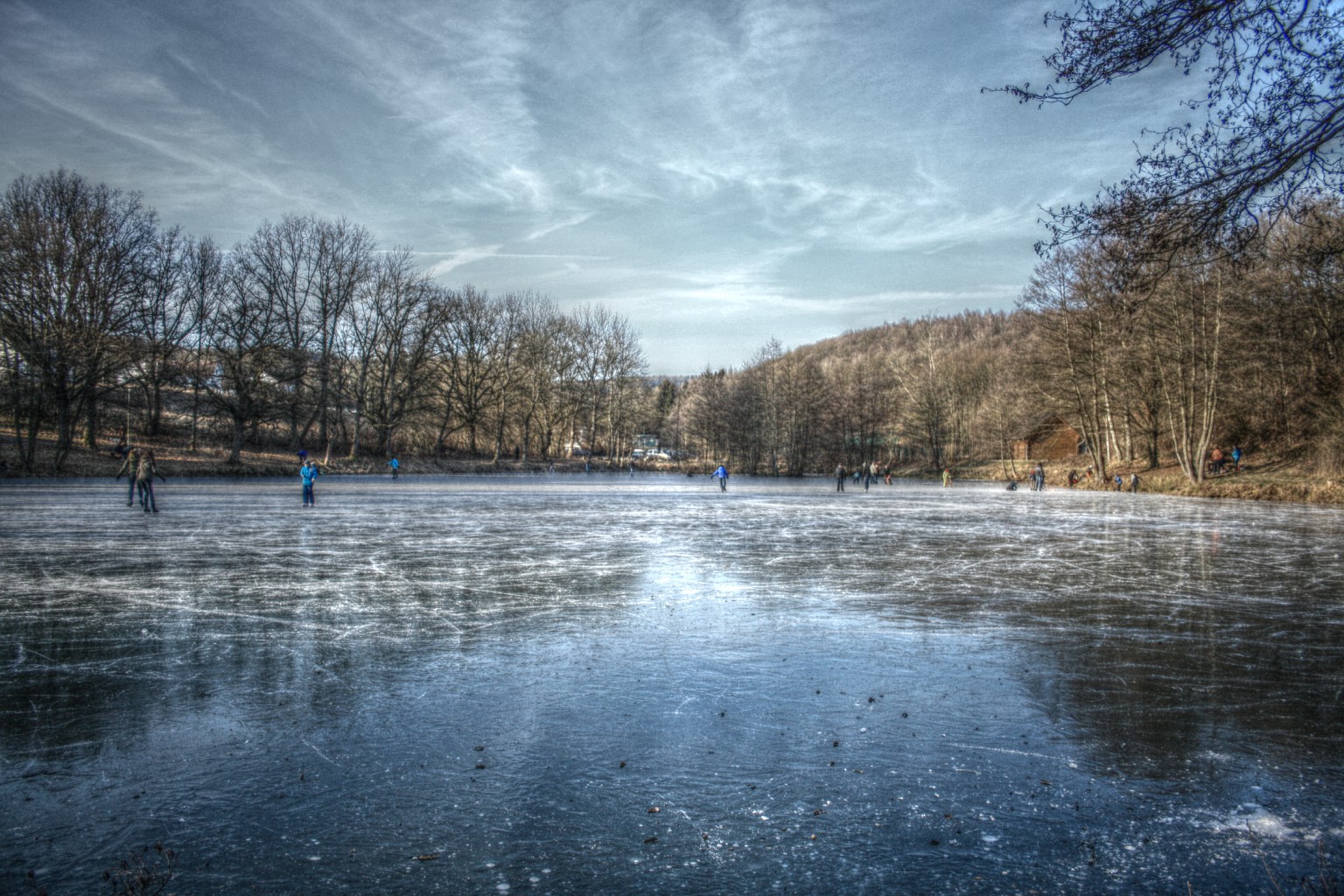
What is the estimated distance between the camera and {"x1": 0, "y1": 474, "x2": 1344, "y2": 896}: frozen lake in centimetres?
290

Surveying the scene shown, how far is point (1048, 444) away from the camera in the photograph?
59688mm

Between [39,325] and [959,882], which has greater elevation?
[39,325]

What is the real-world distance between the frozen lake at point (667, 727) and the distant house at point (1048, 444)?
51930 mm

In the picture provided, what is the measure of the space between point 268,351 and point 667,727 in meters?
40.6

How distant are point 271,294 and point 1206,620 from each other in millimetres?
46430

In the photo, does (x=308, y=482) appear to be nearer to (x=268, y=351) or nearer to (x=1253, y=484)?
(x=268, y=351)

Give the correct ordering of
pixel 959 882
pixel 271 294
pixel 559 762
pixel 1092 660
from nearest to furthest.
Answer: pixel 959 882 < pixel 559 762 < pixel 1092 660 < pixel 271 294

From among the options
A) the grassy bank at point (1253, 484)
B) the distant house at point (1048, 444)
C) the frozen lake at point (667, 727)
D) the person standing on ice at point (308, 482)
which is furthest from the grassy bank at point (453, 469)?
the frozen lake at point (667, 727)

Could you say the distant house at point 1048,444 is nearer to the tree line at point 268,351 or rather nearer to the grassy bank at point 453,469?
the grassy bank at point 453,469

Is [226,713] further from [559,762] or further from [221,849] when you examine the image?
[559,762]

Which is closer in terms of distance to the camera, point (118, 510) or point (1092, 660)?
point (1092, 660)

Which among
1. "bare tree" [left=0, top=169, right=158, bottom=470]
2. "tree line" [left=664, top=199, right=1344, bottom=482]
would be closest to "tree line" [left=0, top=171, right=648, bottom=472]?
"bare tree" [left=0, top=169, right=158, bottom=470]

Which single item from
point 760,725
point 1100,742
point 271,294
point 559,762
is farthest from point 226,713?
point 271,294

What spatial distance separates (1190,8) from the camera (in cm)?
461
